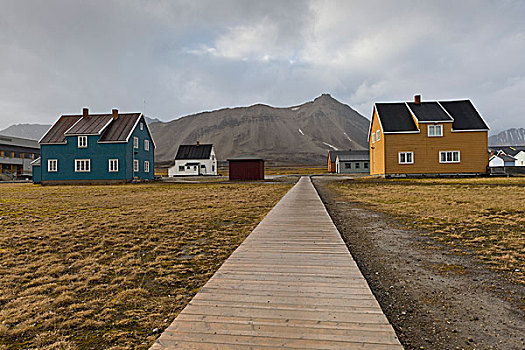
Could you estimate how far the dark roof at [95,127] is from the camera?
124ft

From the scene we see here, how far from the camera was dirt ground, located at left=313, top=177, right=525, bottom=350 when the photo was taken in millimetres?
3289

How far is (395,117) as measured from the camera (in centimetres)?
3928

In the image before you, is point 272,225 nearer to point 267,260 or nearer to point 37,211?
point 267,260

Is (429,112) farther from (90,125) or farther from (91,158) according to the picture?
(90,125)

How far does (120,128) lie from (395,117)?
3630 centimetres

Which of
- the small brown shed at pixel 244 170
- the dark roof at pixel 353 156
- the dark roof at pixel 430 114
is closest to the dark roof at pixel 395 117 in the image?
the dark roof at pixel 430 114

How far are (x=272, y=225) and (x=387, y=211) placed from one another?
6.27 meters

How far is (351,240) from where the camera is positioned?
775 centimetres

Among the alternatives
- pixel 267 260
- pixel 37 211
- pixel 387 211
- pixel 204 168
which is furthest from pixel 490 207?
pixel 204 168

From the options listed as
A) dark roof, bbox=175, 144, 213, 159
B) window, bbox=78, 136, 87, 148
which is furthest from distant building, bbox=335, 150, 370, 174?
window, bbox=78, 136, 87, 148

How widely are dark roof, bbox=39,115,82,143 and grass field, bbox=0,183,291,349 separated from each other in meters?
33.6

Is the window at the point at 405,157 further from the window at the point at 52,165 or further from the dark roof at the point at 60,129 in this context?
the window at the point at 52,165

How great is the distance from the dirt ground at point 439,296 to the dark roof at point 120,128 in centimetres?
Answer: 3681

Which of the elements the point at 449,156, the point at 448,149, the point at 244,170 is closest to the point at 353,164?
the point at 449,156
